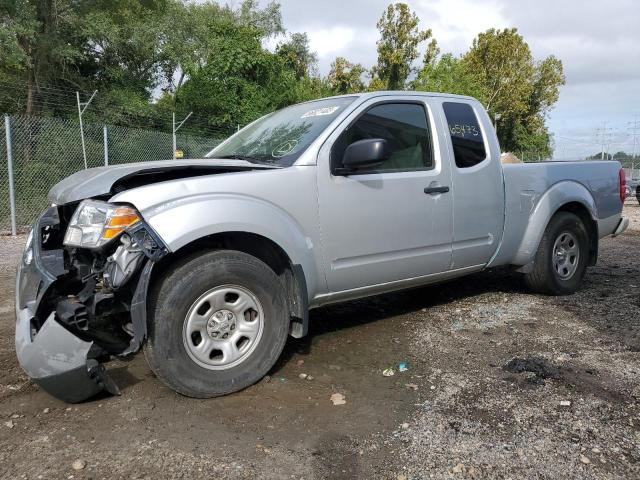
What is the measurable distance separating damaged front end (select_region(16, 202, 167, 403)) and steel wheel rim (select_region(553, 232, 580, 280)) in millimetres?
4082

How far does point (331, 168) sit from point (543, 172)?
2.54 metres

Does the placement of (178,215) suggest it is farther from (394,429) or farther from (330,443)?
(394,429)

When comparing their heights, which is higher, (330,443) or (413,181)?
(413,181)

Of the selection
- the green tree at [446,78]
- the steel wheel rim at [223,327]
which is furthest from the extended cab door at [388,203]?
the green tree at [446,78]

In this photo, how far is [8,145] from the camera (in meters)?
9.16

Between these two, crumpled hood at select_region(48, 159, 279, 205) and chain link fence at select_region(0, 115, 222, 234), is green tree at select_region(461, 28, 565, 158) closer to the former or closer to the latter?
chain link fence at select_region(0, 115, 222, 234)

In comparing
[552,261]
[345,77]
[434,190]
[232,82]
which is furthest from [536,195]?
[345,77]

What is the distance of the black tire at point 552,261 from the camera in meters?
5.25

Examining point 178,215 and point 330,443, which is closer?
point 330,443

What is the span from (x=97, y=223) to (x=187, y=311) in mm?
702

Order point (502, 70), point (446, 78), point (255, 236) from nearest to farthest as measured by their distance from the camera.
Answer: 1. point (255, 236)
2. point (446, 78)
3. point (502, 70)

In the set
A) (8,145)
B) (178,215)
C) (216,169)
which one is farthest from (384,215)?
(8,145)

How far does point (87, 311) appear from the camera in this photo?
2.92 metres

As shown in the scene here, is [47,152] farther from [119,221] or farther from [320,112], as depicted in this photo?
[119,221]
